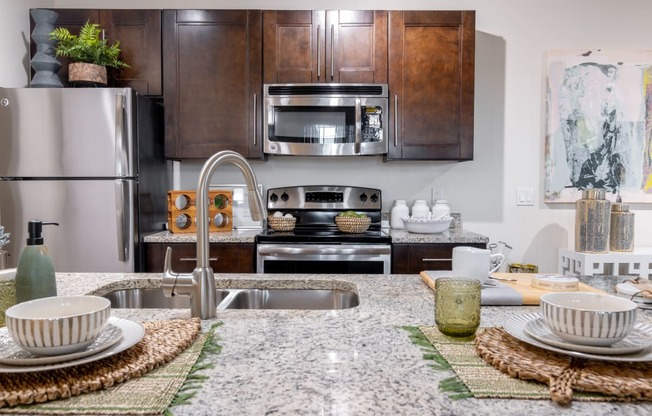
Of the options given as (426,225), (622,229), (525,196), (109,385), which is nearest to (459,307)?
(109,385)

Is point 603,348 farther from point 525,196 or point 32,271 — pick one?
point 525,196

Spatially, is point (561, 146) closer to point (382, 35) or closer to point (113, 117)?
point (382, 35)

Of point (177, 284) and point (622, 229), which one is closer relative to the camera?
point (177, 284)

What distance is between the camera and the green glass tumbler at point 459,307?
895 mm

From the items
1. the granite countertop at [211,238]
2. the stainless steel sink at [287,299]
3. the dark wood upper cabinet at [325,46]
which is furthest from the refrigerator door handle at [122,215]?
the stainless steel sink at [287,299]

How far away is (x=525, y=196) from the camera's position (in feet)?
10.9

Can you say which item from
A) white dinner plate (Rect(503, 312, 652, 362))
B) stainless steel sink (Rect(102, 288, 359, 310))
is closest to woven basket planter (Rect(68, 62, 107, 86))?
stainless steel sink (Rect(102, 288, 359, 310))

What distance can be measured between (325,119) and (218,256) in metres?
1.03

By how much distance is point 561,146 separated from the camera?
3.28 metres

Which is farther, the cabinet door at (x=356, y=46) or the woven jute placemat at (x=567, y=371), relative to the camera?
the cabinet door at (x=356, y=46)

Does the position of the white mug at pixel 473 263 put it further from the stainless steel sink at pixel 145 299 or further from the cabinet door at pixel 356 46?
the cabinet door at pixel 356 46

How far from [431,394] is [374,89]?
2430 millimetres

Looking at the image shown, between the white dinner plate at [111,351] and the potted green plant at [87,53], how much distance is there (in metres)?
2.33

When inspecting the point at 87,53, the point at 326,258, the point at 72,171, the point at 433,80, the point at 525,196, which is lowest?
the point at 326,258
